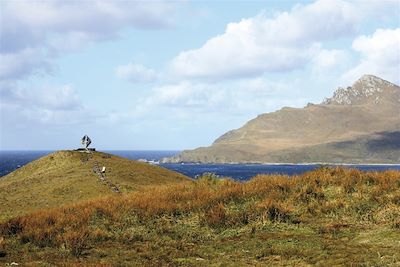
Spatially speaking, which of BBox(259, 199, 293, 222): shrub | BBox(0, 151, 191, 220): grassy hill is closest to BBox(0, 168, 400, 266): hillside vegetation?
BBox(259, 199, 293, 222): shrub

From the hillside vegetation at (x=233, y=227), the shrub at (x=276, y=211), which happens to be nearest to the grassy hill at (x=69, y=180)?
the hillside vegetation at (x=233, y=227)

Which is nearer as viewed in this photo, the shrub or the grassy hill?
the shrub

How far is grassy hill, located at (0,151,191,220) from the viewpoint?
33466mm

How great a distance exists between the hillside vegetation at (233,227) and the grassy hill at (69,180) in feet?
33.8

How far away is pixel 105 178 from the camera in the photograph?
4066 centimetres

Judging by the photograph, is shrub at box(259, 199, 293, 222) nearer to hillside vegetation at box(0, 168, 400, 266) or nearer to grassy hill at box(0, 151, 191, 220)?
hillside vegetation at box(0, 168, 400, 266)

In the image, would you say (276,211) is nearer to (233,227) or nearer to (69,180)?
(233,227)

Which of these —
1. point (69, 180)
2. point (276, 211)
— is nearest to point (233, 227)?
point (276, 211)

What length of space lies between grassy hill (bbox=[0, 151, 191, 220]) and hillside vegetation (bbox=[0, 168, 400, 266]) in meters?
10.3

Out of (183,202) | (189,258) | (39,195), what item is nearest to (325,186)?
(183,202)

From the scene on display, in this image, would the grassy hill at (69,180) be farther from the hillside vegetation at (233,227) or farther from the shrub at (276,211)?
the shrub at (276,211)

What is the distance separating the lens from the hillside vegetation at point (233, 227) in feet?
48.5

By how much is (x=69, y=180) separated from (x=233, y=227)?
79.2 ft

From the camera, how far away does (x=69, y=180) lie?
39.6 meters
